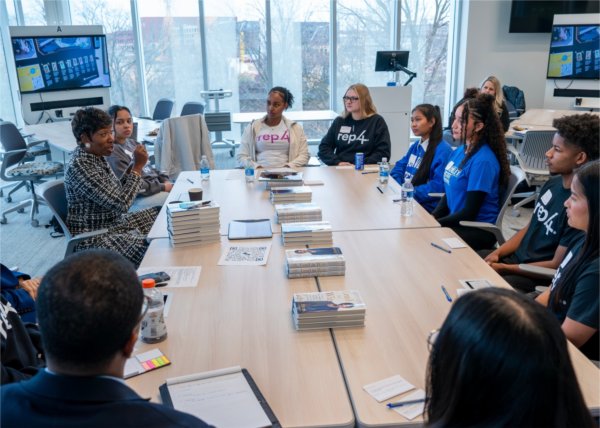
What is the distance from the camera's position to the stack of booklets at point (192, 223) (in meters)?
2.68

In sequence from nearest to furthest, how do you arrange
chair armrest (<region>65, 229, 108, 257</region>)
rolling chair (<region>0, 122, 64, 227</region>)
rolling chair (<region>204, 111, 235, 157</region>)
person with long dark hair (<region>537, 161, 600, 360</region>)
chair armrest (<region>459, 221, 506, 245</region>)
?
person with long dark hair (<region>537, 161, 600, 360</region>), chair armrest (<region>65, 229, 108, 257</region>), chair armrest (<region>459, 221, 506, 245</region>), rolling chair (<region>0, 122, 64, 227</region>), rolling chair (<region>204, 111, 235, 157</region>)

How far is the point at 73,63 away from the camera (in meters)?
6.82

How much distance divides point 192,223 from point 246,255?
1.19ft

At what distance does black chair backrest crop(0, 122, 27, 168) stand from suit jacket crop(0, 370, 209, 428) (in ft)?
16.7

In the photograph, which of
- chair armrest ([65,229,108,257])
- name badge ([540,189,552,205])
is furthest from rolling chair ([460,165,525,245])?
chair armrest ([65,229,108,257])

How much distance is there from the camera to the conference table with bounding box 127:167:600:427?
155 cm

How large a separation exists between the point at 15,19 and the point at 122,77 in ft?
5.25

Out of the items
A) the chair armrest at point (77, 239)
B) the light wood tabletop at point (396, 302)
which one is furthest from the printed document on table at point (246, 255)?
the chair armrest at point (77, 239)

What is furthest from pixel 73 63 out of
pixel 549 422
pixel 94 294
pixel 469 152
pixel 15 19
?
pixel 549 422

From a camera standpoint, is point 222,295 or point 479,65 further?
point 479,65

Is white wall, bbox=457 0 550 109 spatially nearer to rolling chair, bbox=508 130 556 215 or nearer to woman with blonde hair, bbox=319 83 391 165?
rolling chair, bbox=508 130 556 215

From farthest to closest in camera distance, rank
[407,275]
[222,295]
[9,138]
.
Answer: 1. [9,138]
2. [407,275]
3. [222,295]

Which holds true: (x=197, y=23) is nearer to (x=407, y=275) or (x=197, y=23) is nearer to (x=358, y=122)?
(x=358, y=122)

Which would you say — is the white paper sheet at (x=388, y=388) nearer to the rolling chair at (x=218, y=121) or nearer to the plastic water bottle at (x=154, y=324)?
the plastic water bottle at (x=154, y=324)
